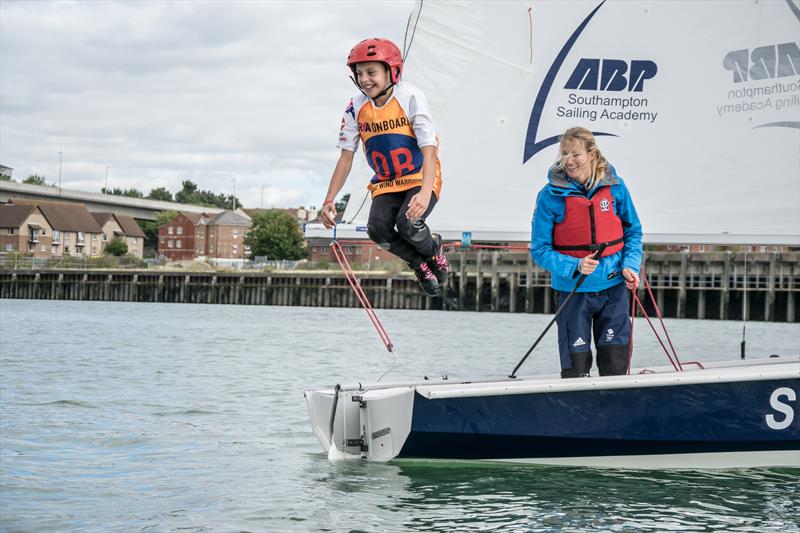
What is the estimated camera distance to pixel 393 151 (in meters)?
6.73

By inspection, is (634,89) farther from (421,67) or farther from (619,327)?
(619,327)

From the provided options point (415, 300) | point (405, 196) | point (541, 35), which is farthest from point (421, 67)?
point (415, 300)

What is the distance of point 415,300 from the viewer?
66.9 m

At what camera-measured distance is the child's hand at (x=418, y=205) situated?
253 inches

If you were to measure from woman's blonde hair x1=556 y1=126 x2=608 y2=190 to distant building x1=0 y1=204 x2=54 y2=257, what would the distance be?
119308 mm

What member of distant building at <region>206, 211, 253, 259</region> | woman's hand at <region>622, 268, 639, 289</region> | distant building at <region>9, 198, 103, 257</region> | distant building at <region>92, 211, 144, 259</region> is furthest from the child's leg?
distant building at <region>206, 211, 253, 259</region>

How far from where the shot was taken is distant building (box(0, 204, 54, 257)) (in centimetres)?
12094

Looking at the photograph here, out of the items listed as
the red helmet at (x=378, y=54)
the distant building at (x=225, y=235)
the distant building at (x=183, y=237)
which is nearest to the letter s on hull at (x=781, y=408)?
the red helmet at (x=378, y=54)

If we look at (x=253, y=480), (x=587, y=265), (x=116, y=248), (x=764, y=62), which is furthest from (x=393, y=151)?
(x=116, y=248)

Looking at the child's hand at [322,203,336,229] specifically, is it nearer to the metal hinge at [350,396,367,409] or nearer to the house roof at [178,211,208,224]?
the metal hinge at [350,396,367,409]

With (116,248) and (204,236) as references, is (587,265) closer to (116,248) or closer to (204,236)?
(116,248)

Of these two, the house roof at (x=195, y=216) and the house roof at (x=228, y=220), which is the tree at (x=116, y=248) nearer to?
the house roof at (x=195, y=216)

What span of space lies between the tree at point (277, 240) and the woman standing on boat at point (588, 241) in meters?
116

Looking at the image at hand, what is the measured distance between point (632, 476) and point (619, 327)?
1.22 m
